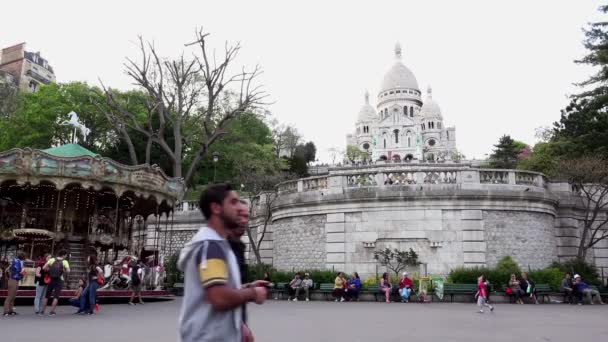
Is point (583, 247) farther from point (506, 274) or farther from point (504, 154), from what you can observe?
point (504, 154)

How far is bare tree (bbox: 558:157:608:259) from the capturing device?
78.7 feet

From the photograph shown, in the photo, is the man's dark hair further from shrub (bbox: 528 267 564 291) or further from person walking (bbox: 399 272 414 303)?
shrub (bbox: 528 267 564 291)

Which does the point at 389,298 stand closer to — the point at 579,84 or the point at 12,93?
the point at 579,84

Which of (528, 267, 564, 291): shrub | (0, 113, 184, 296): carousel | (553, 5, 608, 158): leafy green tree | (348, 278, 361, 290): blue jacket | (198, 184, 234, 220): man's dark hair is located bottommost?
(348, 278, 361, 290): blue jacket

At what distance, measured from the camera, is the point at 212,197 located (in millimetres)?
3432

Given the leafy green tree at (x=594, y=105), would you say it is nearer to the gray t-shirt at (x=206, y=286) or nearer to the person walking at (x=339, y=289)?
the person walking at (x=339, y=289)

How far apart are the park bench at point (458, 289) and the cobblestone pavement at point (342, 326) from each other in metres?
5.09

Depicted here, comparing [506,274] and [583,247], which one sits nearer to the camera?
[506,274]

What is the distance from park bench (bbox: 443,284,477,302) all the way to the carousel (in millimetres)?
12254

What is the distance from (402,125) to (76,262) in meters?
108

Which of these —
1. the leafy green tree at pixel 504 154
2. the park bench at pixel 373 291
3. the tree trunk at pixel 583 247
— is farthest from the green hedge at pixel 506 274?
the leafy green tree at pixel 504 154

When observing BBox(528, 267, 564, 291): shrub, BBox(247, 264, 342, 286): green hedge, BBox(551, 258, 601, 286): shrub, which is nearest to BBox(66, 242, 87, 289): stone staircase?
BBox(247, 264, 342, 286): green hedge

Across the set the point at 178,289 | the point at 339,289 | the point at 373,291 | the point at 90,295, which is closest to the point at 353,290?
the point at 339,289

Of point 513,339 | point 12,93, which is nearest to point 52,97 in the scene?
point 12,93
